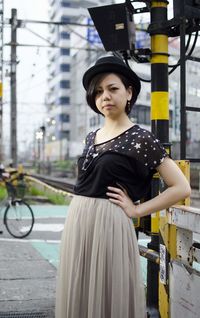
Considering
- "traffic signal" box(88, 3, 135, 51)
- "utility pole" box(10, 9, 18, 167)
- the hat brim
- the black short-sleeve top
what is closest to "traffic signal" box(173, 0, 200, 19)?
"traffic signal" box(88, 3, 135, 51)

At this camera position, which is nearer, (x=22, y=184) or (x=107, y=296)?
(x=107, y=296)

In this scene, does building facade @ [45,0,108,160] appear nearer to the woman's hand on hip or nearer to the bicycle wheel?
the bicycle wheel

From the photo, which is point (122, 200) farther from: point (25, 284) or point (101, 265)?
point (25, 284)

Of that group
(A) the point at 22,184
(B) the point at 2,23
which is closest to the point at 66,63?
(B) the point at 2,23

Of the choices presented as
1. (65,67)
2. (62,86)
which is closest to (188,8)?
(62,86)

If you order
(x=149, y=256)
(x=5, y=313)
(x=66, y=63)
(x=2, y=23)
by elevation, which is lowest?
(x=5, y=313)

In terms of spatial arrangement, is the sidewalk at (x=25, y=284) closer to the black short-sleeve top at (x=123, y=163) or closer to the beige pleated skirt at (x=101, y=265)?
the beige pleated skirt at (x=101, y=265)

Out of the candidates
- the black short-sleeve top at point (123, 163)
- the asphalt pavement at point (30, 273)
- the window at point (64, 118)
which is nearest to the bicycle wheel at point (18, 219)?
the asphalt pavement at point (30, 273)

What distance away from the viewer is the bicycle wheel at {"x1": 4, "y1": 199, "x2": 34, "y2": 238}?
27.5ft

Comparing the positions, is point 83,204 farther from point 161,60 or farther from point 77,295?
point 161,60

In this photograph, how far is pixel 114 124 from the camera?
242 centimetres

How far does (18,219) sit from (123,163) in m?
6.39

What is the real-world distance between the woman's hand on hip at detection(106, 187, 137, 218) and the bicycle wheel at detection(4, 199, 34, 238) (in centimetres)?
620

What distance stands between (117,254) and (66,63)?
93.4 meters
